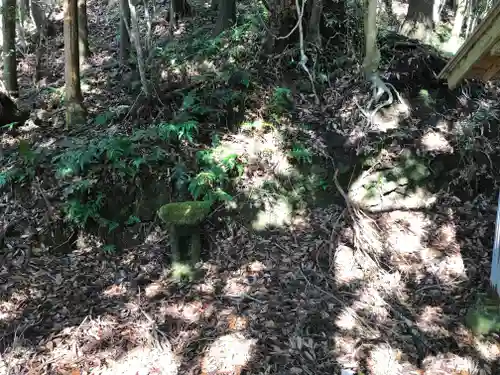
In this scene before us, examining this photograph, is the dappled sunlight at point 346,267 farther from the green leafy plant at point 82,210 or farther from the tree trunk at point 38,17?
the tree trunk at point 38,17

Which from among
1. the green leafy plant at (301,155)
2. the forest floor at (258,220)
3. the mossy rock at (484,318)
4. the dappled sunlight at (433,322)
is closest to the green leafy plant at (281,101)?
the forest floor at (258,220)

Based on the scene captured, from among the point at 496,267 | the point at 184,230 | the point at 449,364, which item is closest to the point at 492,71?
the point at 496,267

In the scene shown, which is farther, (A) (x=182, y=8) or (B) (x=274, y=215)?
(A) (x=182, y=8)

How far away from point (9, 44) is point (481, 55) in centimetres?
859

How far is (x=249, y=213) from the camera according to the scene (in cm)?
699

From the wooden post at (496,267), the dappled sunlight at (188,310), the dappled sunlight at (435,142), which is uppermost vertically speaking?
the dappled sunlight at (435,142)

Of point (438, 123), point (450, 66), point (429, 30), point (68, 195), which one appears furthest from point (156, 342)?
point (429, 30)

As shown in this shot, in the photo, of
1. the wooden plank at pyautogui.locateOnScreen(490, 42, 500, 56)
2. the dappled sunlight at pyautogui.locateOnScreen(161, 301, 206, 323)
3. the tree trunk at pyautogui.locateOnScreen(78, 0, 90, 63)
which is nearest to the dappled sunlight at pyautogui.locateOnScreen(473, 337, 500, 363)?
the dappled sunlight at pyautogui.locateOnScreen(161, 301, 206, 323)

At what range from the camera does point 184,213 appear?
6.12m

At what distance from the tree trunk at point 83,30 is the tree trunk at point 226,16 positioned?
315 cm

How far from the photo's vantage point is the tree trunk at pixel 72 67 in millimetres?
7518

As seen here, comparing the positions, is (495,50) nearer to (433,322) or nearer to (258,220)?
(433,322)

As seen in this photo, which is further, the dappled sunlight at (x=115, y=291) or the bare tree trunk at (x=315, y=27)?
the bare tree trunk at (x=315, y=27)

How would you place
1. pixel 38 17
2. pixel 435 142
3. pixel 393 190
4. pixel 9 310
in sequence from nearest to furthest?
pixel 9 310, pixel 393 190, pixel 435 142, pixel 38 17
